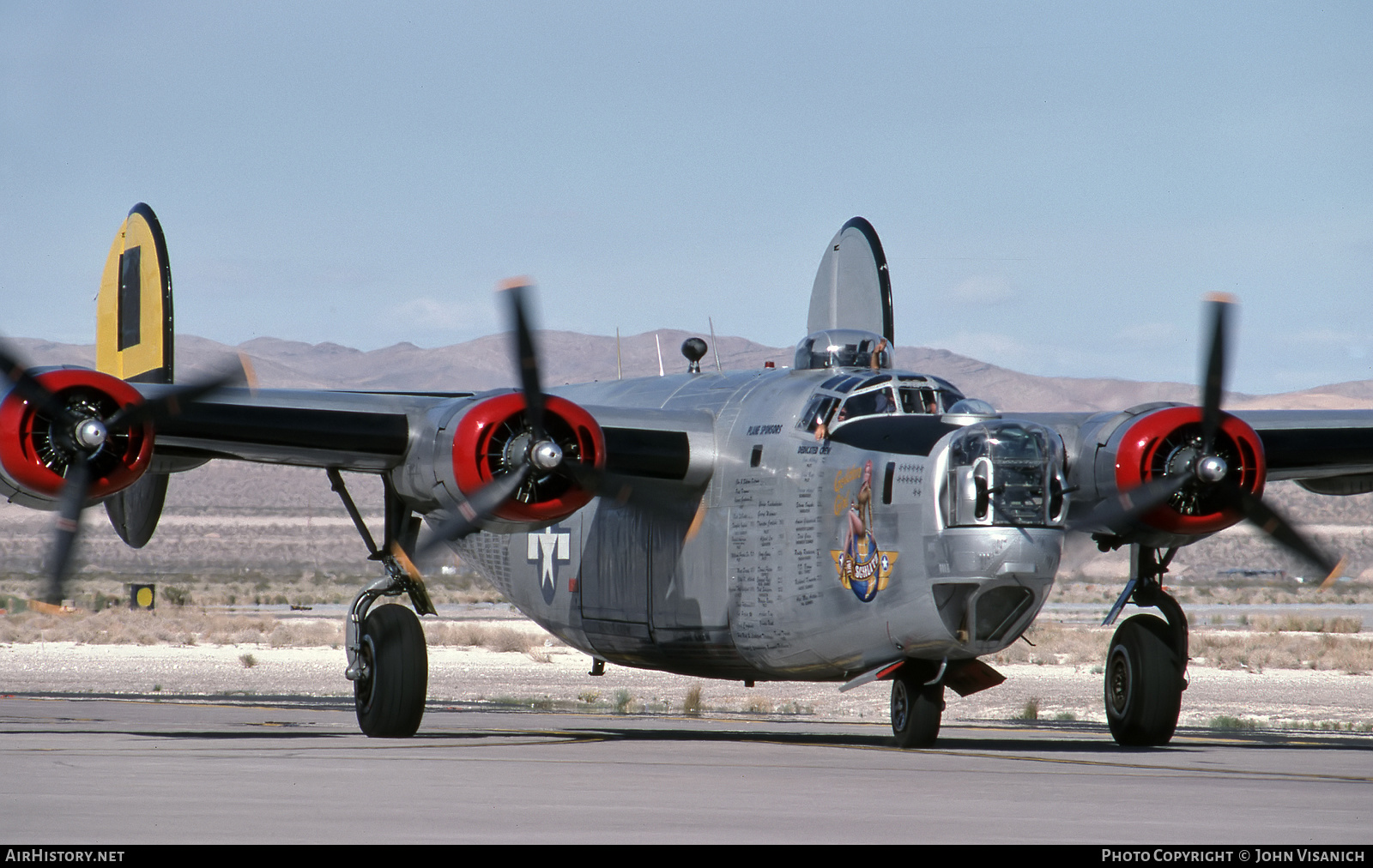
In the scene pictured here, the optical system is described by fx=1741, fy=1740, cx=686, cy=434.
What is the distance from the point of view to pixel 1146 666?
60.8 ft

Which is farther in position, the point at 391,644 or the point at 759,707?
the point at 759,707

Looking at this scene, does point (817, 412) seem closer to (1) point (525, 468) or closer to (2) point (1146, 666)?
(1) point (525, 468)

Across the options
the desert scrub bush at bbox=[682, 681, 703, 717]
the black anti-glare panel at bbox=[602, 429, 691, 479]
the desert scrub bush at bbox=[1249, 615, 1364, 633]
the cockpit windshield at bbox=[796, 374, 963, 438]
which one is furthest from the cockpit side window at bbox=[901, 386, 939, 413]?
the desert scrub bush at bbox=[1249, 615, 1364, 633]

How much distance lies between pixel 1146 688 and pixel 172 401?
10.6 metres

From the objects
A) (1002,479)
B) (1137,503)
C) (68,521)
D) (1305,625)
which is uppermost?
(1002,479)

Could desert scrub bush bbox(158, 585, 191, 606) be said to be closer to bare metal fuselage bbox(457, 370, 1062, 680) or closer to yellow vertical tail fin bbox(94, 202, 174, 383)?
yellow vertical tail fin bbox(94, 202, 174, 383)

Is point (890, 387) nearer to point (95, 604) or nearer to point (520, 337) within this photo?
point (520, 337)

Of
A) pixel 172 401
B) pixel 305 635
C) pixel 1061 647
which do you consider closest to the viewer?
pixel 172 401

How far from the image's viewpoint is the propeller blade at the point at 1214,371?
17578 mm

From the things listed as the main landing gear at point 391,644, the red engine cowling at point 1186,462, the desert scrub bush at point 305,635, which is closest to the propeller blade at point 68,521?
the main landing gear at point 391,644

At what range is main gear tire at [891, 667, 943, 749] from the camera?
17.2 meters

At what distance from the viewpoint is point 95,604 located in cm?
7156

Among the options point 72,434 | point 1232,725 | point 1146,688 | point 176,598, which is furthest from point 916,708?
point 176,598
